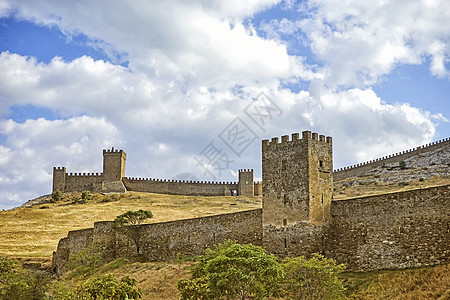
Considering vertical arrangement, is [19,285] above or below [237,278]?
below

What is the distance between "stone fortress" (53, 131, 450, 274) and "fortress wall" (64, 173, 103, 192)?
66.1 meters

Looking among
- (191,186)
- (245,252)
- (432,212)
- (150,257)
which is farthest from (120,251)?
(191,186)

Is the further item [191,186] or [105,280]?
[191,186]

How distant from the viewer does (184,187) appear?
107m

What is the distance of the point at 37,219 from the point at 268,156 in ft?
174

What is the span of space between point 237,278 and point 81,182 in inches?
3372

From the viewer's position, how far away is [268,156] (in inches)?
1184

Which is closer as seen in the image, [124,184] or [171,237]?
[171,237]

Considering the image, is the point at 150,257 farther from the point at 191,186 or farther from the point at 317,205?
the point at 191,186

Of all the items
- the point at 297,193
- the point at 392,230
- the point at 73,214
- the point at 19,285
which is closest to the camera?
the point at 392,230

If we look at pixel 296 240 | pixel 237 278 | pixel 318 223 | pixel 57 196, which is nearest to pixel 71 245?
pixel 296 240

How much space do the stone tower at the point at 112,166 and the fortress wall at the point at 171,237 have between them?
56218mm

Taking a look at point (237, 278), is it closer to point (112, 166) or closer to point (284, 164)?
point (284, 164)

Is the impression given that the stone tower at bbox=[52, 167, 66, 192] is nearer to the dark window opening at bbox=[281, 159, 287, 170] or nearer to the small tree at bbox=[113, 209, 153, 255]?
the small tree at bbox=[113, 209, 153, 255]
